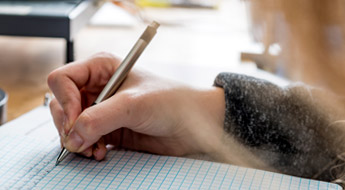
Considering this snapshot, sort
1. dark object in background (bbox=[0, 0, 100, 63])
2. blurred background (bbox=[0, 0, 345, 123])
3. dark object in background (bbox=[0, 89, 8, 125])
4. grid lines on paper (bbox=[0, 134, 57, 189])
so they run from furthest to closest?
dark object in background (bbox=[0, 0, 100, 63]) < dark object in background (bbox=[0, 89, 8, 125]) < grid lines on paper (bbox=[0, 134, 57, 189]) < blurred background (bbox=[0, 0, 345, 123])

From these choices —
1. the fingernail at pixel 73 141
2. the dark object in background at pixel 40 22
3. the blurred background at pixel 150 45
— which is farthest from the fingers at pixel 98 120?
the dark object in background at pixel 40 22

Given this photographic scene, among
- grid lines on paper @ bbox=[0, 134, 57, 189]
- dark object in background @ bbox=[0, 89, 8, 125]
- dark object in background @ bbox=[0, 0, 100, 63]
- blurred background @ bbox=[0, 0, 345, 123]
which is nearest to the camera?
blurred background @ bbox=[0, 0, 345, 123]

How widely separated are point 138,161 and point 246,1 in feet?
0.97

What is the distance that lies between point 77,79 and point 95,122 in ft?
0.31

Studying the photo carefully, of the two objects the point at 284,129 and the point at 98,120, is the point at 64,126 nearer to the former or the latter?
the point at 98,120

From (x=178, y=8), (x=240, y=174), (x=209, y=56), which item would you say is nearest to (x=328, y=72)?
(x=240, y=174)

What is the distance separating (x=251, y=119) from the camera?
18.8 inches

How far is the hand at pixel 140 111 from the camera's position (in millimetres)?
437

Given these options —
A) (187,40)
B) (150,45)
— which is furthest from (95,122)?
(187,40)

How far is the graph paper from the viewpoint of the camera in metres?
0.39

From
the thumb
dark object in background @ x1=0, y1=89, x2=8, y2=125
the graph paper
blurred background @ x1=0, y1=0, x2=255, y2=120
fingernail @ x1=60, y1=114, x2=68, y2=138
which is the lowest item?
blurred background @ x1=0, y1=0, x2=255, y2=120

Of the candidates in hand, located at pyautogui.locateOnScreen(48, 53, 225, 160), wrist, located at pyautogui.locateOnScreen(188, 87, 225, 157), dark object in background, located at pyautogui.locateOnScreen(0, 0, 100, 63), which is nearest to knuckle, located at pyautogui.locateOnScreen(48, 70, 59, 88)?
hand, located at pyautogui.locateOnScreen(48, 53, 225, 160)

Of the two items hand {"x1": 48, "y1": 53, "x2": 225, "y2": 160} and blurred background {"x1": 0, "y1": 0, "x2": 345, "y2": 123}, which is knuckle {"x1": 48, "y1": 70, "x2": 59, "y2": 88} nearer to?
hand {"x1": 48, "y1": 53, "x2": 225, "y2": 160}

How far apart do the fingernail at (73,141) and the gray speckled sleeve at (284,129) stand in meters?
0.15
